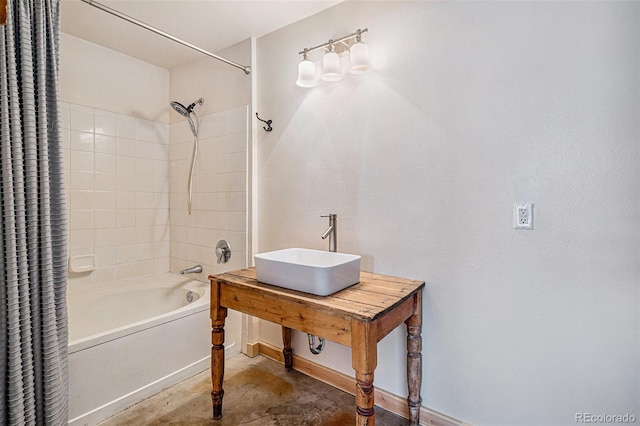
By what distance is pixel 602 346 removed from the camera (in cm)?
119

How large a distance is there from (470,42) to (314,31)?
92 cm

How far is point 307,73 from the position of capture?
1.78 meters

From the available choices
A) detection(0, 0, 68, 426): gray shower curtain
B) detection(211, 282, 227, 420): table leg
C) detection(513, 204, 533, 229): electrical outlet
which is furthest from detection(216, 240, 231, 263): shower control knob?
detection(513, 204, 533, 229): electrical outlet

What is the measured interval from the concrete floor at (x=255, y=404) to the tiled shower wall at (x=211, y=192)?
0.75 meters

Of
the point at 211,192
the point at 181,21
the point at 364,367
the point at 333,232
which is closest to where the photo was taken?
the point at 364,367

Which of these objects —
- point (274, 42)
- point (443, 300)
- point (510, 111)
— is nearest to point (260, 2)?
point (274, 42)

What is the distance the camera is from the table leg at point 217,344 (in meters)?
1.60

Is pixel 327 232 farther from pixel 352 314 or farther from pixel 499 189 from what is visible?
pixel 499 189

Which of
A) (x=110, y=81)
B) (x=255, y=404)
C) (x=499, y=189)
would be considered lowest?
(x=255, y=404)

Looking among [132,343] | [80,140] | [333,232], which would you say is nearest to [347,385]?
[333,232]

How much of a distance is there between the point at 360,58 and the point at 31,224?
158cm

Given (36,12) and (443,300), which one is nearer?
(36,12)

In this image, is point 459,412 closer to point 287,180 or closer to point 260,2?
point 287,180

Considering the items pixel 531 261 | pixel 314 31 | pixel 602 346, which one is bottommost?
pixel 602 346
